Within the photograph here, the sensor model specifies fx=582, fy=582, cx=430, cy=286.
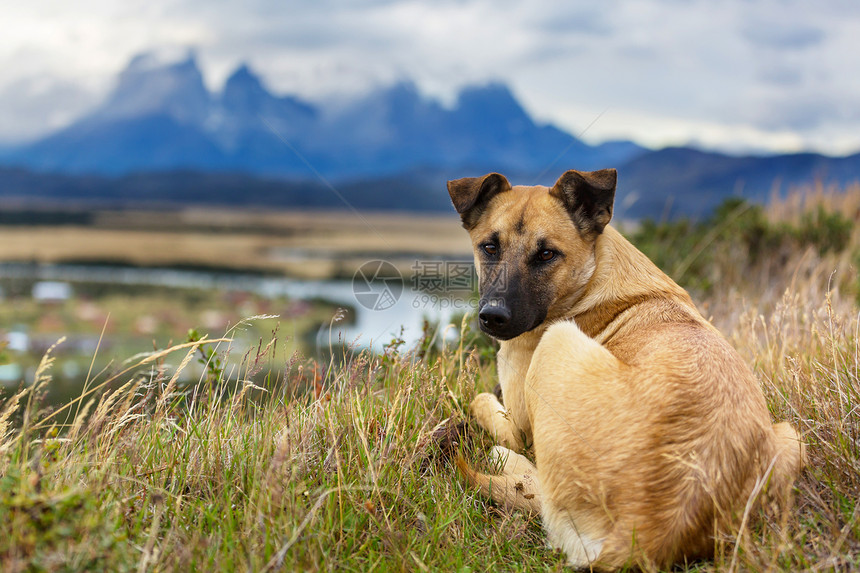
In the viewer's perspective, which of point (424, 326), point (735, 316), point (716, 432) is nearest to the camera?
point (716, 432)

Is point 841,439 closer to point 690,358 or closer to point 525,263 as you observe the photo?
point 690,358

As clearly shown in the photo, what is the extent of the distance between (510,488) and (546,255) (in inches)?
63.4

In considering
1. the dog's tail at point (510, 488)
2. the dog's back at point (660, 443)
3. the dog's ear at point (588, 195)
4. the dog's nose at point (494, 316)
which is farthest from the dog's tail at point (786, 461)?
the dog's ear at point (588, 195)

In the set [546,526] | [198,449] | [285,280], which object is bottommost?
[285,280]

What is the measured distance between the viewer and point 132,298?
123 m

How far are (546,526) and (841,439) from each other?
1.84 metres

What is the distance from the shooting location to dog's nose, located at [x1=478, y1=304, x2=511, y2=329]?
12.3 feet

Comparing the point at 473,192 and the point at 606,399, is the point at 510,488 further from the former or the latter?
the point at 473,192

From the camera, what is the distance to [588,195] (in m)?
4.18

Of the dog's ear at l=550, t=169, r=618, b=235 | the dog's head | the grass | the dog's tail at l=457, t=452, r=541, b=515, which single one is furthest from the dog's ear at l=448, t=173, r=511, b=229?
the dog's tail at l=457, t=452, r=541, b=515

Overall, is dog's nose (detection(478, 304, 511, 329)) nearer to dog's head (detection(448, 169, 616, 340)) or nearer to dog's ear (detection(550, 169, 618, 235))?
dog's head (detection(448, 169, 616, 340))

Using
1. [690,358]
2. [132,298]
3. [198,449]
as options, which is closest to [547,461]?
[690,358]

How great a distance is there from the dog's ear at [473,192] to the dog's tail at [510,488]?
1882mm

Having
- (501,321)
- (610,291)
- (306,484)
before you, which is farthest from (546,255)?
(306,484)
